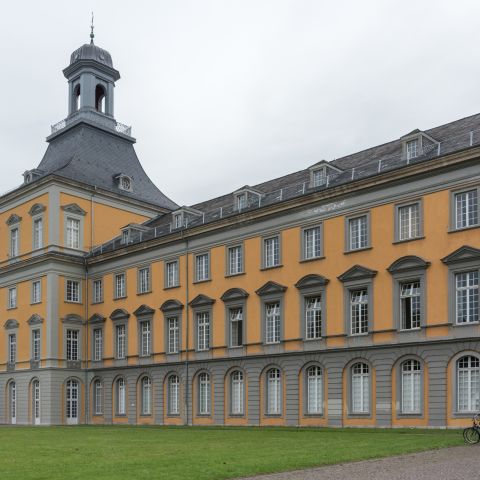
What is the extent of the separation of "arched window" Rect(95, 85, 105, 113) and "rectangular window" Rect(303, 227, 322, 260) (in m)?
30.6

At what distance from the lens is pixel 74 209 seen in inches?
2235

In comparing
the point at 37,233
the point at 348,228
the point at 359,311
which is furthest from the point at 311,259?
the point at 37,233

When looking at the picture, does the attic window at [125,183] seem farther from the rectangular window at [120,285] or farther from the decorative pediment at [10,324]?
the decorative pediment at [10,324]

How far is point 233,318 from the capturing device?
45344 mm

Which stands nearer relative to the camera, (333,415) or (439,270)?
(439,270)

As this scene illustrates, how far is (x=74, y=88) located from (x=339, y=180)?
3221 centimetres

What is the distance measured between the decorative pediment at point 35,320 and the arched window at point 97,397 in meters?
5.80

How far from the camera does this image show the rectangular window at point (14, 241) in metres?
59.1

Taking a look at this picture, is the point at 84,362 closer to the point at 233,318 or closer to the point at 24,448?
the point at 233,318

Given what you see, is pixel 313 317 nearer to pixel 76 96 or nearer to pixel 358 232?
pixel 358 232

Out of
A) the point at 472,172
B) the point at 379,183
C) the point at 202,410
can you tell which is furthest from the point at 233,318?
the point at 472,172

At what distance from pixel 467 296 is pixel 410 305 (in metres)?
3.06

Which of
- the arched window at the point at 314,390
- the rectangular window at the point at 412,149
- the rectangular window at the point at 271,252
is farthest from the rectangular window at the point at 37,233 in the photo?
the rectangular window at the point at 412,149

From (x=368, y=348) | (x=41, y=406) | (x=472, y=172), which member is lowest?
(x=41, y=406)
